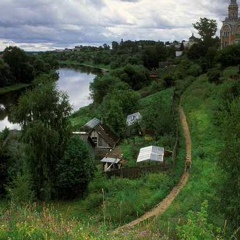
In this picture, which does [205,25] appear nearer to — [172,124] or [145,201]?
[172,124]

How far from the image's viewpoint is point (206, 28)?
213 feet

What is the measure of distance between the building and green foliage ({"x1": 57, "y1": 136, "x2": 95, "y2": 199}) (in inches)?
1728

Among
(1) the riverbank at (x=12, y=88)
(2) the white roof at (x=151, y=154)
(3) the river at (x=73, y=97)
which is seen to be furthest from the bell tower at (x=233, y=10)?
(2) the white roof at (x=151, y=154)

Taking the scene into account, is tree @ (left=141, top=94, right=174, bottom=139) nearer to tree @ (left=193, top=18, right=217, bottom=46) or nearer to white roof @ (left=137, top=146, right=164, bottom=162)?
white roof @ (left=137, top=146, right=164, bottom=162)

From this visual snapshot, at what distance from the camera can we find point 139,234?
272 inches

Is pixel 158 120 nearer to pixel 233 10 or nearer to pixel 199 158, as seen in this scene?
pixel 199 158

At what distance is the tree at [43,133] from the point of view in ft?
69.5

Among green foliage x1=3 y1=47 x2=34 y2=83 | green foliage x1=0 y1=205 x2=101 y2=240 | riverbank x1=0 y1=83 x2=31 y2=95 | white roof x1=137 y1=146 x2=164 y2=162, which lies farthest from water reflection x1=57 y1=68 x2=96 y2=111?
green foliage x1=0 y1=205 x2=101 y2=240

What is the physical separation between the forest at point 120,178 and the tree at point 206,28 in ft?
70.9

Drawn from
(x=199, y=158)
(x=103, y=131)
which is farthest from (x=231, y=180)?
(x=103, y=131)

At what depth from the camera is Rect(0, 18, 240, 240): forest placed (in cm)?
736

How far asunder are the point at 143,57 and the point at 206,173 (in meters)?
59.6

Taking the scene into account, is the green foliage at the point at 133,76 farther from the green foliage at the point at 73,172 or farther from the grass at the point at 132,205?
the green foliage at the point at 73,172

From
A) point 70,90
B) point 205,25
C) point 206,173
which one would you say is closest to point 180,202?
point 206,173
